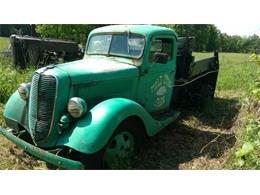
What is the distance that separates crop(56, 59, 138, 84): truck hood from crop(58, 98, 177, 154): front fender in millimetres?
450

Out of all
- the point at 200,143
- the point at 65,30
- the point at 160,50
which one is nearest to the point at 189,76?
the point at 160,50

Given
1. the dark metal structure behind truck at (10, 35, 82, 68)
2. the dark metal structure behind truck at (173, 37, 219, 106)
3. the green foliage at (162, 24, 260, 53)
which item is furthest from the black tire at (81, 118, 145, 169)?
the green foliage at (162, 24, 260, 53)

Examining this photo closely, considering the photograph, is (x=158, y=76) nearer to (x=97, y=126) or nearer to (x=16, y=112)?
(x=97, y=126)

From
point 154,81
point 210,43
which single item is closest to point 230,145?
point 154,81

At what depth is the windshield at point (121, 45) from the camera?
516 centimetres

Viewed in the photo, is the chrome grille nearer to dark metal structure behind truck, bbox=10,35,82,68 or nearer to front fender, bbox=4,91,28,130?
front fender, bbox=4,91,28,130

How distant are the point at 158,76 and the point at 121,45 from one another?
32.8 inches

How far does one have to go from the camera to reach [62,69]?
164 inches

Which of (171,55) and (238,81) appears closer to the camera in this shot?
(171,55)

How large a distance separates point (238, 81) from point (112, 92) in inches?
311

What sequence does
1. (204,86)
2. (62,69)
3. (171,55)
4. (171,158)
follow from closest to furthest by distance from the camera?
(62,69) < (171,158) < (171,55) < (204,86)

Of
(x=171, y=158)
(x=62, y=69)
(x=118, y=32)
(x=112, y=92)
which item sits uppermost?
(x=118, y=32)

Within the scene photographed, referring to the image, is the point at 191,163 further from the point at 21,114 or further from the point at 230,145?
the point at 21,114

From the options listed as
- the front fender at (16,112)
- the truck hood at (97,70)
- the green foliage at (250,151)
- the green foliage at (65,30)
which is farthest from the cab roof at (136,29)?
the green foliage at (65,30)
